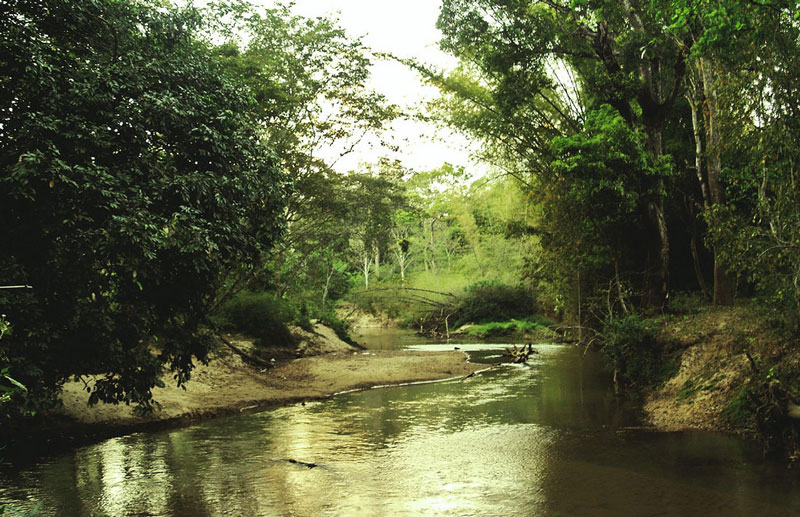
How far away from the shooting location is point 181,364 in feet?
34.0

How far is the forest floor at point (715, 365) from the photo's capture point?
1057 cm

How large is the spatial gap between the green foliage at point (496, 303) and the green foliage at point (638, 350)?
74.6ft

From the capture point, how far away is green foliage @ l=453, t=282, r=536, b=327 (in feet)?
126

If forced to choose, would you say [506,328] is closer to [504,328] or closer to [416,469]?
[504,328]

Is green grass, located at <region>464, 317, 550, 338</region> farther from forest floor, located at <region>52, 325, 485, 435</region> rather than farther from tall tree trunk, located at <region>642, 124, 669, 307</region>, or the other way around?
tall tree trunk, located at <region>642, 124, 669, 307</region>

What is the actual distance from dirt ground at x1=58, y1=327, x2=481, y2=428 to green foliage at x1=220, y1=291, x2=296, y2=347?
104 cm

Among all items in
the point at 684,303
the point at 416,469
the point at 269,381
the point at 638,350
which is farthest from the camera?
the point at 269,381

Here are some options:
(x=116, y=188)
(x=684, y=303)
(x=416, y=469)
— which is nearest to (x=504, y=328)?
(x=684, y=303)

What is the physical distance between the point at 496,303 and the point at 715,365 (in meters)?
26.3

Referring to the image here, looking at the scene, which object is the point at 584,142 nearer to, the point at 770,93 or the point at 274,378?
the point at 770,93

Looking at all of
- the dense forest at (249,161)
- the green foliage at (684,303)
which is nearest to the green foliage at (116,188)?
the dense forest at (249,161)

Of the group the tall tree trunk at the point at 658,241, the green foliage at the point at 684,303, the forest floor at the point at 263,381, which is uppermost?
A: the tall tree trunk at the point at 658,241

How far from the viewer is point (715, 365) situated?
40.3 feet

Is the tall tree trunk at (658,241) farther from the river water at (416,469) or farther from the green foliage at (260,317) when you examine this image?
the green foliage at (260,317)
